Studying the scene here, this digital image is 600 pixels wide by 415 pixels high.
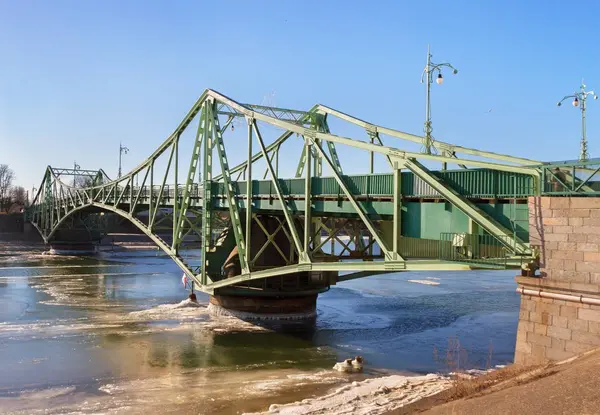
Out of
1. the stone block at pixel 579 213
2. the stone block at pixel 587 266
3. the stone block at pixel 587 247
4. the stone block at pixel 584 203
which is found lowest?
the stone block at pixel 587 266

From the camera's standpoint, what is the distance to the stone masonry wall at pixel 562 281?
44.8ft

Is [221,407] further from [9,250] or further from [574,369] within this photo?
[9,250]

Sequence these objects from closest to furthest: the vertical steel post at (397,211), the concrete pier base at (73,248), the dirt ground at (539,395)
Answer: the dirt ground at (539,395) → the vertical steel post at (397,211) → the concrete pier base at (73,248)

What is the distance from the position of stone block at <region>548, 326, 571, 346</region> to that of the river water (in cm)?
722

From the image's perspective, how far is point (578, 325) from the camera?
13.7 meters

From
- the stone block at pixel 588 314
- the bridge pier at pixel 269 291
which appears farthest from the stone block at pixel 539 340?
the bridge pier at pixel 269 291

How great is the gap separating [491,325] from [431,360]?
977 centimetres

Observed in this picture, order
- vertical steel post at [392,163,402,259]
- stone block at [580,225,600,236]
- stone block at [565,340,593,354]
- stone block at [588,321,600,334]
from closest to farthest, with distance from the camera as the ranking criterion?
stone block at [588,321,600,334] → stone block at [565,340,593,354] → stone block at [580,225,600,236] → vertical steel post at [392,163,402,259]

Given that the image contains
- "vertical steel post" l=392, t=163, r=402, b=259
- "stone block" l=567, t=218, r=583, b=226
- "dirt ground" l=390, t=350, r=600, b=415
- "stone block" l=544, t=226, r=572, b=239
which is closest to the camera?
"dirt ground" l=390, t=350, r=600, b=415

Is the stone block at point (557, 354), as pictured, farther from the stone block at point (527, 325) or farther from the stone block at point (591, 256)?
the stone block at point (591, 256)

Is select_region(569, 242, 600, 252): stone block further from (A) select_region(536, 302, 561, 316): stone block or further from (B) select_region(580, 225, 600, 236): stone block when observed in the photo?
(A) select_region(536, 302, 561, 316): stone block

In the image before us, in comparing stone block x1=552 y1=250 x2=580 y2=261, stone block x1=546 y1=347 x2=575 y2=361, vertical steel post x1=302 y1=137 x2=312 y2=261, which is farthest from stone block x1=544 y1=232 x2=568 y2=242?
→ vertical steel post x1=302 y1=137 x2=312 y2=261

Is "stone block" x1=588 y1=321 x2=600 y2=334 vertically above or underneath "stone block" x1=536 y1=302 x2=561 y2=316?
underneath

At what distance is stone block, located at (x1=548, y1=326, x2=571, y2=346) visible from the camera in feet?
45.8
